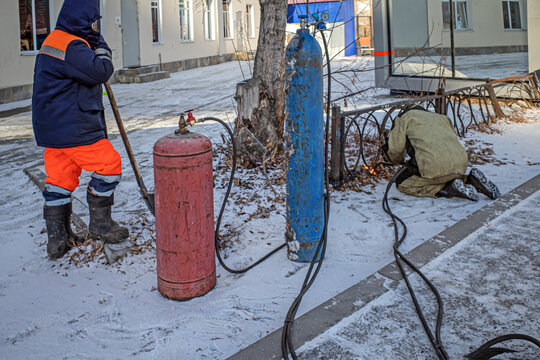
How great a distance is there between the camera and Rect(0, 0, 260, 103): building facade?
535 inches

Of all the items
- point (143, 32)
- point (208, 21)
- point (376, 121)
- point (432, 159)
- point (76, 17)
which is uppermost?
point (208, 21)

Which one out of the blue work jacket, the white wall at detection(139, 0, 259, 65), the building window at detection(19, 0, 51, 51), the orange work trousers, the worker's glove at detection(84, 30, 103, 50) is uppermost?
the white wall at detection(139, 0, 259, 65)

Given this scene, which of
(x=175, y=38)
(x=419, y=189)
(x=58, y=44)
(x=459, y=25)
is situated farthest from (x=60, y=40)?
(x=175, y=38)

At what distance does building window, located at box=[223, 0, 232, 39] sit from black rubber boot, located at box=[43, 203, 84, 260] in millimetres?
25422

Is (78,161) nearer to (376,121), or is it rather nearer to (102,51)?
(102,51)

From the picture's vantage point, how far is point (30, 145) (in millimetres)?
8258

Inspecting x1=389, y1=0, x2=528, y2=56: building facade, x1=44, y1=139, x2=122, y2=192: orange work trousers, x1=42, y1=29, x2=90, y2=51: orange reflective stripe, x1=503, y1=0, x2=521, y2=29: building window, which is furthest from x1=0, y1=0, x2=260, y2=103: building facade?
x1=503, y1=0, x2=521, y2=29: building window

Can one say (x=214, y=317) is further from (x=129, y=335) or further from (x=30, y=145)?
(x=30, y=145)

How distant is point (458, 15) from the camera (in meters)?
12.7

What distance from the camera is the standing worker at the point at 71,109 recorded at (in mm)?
3557

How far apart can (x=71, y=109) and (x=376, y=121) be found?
378 centimetres

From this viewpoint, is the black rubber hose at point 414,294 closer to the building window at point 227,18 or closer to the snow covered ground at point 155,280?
A: the snow covered ground at point 155,280

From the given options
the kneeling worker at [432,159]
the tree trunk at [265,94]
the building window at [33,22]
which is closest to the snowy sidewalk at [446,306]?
the kneeling worker at [432,159]

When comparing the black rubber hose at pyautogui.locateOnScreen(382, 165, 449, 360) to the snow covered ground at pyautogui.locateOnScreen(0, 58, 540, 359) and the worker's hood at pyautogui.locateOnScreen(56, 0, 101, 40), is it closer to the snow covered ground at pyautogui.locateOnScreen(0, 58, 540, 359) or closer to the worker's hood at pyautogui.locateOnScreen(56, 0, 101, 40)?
the snow covered ground at pyautogui.locateOnScreen(0, 58, 540, 359)
